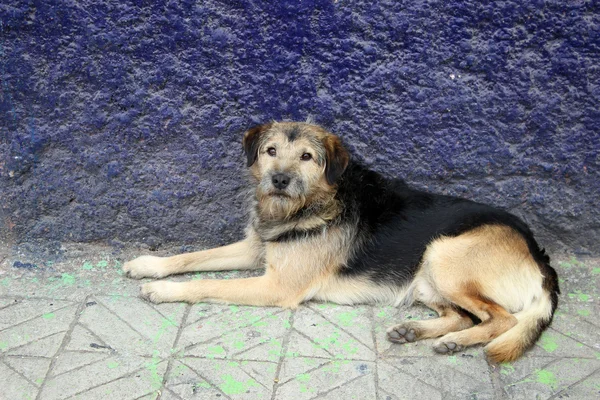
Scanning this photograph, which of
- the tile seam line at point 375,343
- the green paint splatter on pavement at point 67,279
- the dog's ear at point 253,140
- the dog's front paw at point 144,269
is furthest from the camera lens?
the dog's front paw at point 144,269

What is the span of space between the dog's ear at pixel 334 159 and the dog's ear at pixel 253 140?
1.40 feet

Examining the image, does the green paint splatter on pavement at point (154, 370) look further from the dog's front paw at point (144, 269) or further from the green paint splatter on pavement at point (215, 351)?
the dog's front paw at point (144, 269)

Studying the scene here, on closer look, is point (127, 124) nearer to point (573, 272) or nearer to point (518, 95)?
point (518, 95)

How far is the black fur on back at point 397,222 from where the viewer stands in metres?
4.58

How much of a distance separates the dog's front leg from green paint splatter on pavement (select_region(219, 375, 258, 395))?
2.55ft

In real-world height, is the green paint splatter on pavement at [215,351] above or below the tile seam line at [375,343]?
below

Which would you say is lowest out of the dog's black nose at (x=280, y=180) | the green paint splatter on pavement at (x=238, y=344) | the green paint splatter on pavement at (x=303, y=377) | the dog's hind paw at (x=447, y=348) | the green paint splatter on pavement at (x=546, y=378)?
the green paint splatter on pavement at (x=238, y=344)

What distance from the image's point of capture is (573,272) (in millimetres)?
5047

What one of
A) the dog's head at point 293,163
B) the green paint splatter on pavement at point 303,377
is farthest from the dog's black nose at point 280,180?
the green paint splatter on pavement at point 303,377

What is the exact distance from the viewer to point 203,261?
4938 millimetres

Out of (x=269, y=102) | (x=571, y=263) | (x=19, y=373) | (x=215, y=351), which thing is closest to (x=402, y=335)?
(x=215, y=351)

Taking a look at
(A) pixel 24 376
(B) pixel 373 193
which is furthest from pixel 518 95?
(A) pixel 24 376

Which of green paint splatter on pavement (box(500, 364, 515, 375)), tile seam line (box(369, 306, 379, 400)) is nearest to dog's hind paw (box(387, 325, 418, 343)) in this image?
tile seam line (box(369, 306, 379, 400))

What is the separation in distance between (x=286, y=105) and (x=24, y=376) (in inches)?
96.4
